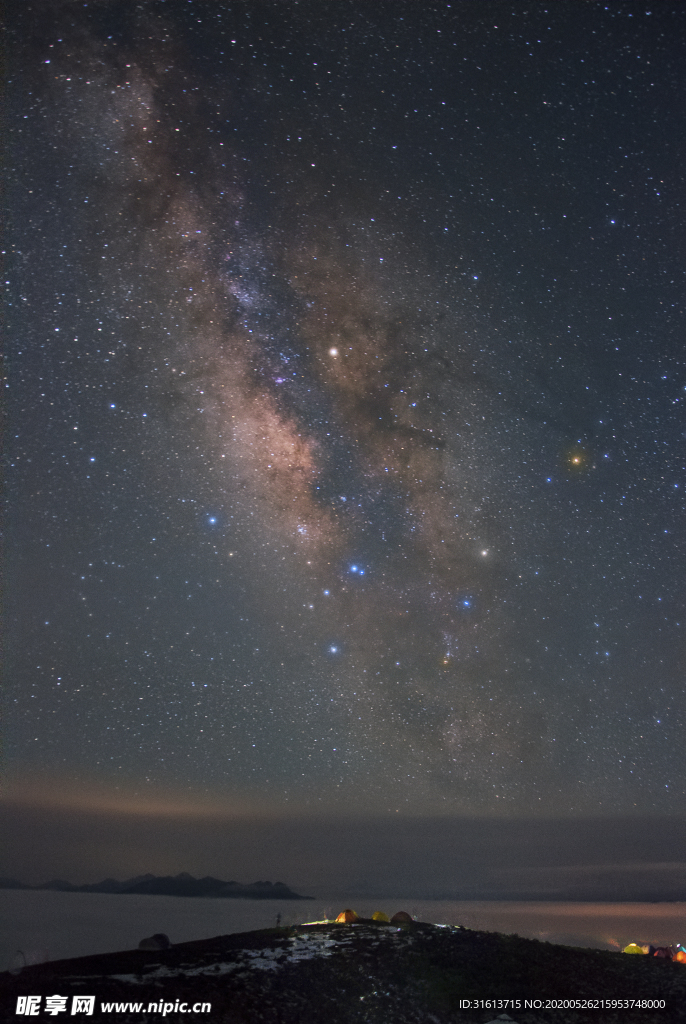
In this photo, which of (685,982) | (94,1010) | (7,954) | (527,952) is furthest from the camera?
(7,954)

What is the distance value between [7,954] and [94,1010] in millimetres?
43812

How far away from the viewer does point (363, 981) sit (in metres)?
16.7

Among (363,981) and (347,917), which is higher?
(363,981)

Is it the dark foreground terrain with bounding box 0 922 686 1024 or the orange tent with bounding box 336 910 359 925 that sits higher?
the dark foreground terrain with bounding box 0 922 686 1024

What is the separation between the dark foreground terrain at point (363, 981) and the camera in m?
14.2

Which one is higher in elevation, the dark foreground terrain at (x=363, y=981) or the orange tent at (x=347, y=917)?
the dark foreground terrain at (x=363, y=981)

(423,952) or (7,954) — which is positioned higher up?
(423,952)

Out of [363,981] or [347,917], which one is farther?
[347,917]

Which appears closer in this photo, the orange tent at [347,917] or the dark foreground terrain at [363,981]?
the dark foreground terrain at [363,981]

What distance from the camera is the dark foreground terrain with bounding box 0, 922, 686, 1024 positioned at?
14219mm

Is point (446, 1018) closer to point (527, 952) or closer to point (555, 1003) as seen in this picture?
point (555, 1003)

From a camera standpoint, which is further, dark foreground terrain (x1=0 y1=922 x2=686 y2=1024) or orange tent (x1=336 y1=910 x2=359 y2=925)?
orange tent (x1=336 y1=910 x2=359 y2=925)

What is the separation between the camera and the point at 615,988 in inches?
680

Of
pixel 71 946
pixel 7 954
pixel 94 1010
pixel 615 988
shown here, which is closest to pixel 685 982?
pixel 615 988
